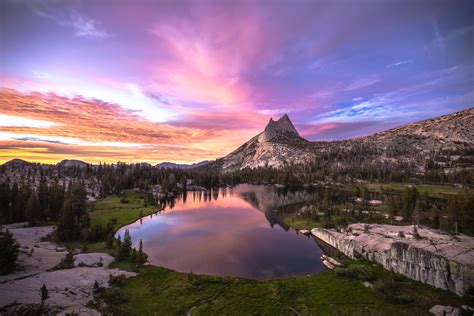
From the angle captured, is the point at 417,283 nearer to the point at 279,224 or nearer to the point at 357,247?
the point at 357,247

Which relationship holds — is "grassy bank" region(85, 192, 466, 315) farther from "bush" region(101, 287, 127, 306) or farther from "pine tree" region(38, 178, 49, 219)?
"pine tree" region(38, 178, 49, 219)

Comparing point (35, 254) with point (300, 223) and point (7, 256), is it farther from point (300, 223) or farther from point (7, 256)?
point (300, 223)

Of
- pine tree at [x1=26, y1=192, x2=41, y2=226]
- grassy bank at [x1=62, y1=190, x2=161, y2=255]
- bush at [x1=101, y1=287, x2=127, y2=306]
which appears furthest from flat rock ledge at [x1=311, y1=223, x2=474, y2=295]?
pine tree at [x1=26, y1=192, x2=41, y2=226]

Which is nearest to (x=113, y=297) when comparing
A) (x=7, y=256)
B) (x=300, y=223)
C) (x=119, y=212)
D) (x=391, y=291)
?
A: (x=7, y=256)

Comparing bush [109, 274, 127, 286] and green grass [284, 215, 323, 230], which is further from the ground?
bush [109, 274, 127, 286]

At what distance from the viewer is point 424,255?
3488cm

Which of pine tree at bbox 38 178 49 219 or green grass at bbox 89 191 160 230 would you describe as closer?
pine tree at bbox 38 178 49 219

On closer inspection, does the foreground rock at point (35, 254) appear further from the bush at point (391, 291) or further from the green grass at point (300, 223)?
the green grass at point (300, 223)

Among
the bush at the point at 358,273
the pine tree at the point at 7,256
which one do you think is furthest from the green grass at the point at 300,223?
the pine tree at the point at 7,256

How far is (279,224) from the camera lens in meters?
81.4

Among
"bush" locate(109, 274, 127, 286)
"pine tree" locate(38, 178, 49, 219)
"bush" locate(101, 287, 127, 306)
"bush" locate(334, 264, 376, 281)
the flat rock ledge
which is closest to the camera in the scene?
"bush" locate(101, 287, 127, 306)

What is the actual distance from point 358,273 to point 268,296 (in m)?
16.7

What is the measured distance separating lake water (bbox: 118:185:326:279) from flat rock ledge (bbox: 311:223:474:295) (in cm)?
1030

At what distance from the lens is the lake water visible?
149 feet
